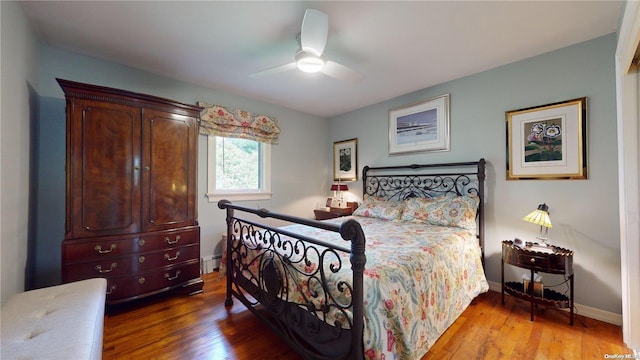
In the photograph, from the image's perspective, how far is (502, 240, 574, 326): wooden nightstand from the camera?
198 cm

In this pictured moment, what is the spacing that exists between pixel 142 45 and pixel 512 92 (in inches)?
146

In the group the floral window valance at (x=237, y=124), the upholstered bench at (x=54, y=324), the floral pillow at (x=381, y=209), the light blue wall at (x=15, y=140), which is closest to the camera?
the upholstered bench at (x=54, y=324)

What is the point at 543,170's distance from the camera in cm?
237

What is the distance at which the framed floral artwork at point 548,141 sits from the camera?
7.17 ft

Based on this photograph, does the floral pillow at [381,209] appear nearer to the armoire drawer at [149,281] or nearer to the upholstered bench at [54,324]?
the armoire drawer at [149,281]

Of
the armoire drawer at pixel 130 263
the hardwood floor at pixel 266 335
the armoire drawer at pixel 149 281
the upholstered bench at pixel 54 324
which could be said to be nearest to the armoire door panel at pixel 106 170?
the armoire drawer at pixel 130 263

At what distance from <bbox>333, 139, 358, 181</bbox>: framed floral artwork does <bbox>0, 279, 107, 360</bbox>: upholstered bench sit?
3425mm

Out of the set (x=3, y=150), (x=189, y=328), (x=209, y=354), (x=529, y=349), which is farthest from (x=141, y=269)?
(x=529, y=349)

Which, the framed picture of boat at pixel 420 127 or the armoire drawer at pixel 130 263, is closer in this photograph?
the armoire drawer at pixel 130 263

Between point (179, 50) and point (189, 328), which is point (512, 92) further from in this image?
point (189, 328)

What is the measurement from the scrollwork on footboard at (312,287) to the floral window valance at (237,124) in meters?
1.78

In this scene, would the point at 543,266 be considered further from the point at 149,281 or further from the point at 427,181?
the point at 149,281

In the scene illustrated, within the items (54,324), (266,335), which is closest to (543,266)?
(266,335)

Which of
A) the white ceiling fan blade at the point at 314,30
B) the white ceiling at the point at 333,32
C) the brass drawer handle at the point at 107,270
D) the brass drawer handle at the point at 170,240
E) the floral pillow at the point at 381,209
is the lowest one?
the brass drawer handle at the point at 107,270
